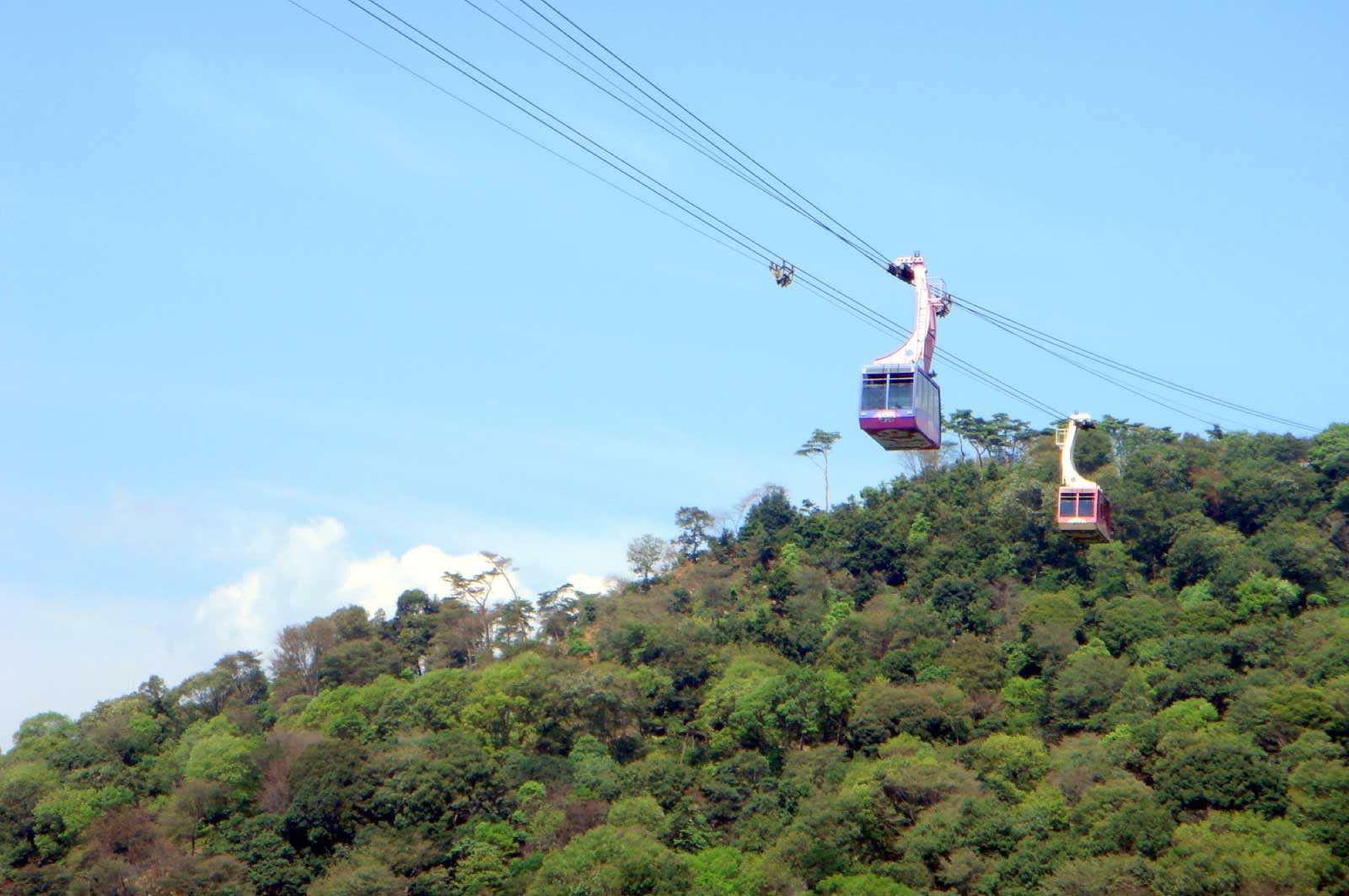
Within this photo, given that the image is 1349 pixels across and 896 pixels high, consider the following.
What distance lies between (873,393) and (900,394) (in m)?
Answer: 0.46

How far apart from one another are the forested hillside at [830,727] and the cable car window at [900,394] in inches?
843

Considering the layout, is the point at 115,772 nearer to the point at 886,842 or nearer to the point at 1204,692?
the point at 886,842

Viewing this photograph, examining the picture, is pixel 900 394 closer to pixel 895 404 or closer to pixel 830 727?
pixel 895 404

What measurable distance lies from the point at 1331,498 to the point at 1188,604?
15.0m

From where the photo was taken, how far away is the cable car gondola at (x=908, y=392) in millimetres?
26750

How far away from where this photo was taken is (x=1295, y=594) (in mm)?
64000

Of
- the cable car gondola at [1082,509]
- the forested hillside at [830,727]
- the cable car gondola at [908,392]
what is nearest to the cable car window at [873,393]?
the cable car gondola at [908,392]

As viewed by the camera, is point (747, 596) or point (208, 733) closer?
point (208, 733)

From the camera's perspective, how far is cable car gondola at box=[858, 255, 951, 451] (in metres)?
26.8

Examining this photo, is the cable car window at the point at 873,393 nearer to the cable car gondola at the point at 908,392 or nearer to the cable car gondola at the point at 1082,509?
the cable car gondola at the point at 908,392

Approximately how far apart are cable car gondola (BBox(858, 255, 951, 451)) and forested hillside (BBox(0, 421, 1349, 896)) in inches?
798

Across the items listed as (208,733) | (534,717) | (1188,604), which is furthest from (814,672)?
(208,733)

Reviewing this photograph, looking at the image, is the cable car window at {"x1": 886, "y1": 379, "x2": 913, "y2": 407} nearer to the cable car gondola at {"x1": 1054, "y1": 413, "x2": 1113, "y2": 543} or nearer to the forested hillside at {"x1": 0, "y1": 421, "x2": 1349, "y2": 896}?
the cable car gondola at {"x1": 1054, "y1": 413, "x2": 1113, "y2": 543}

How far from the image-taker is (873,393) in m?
27.0
